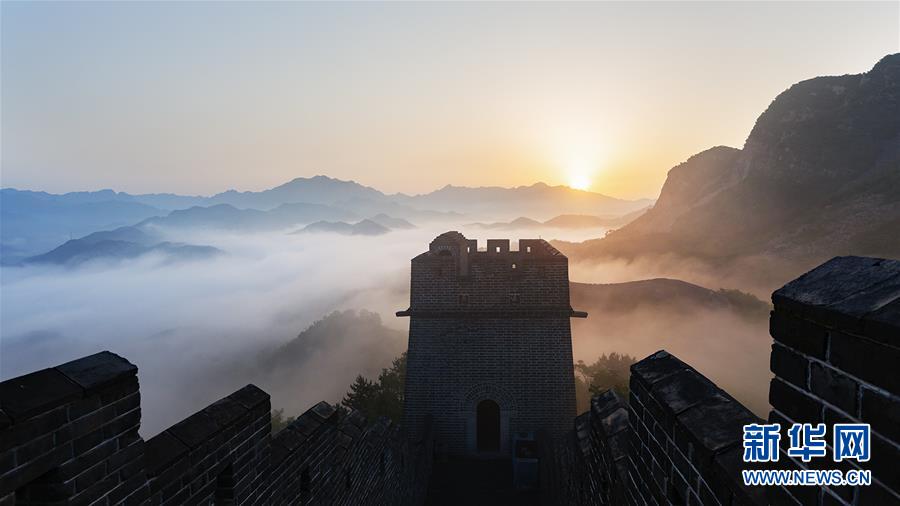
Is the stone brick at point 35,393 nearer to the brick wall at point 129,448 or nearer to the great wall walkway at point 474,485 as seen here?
the brick wall at point 129,448

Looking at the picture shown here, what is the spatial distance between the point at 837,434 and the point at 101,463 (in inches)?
126

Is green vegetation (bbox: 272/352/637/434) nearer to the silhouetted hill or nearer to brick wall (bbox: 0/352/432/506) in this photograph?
brick wall (bbox: 0/352/432/506)

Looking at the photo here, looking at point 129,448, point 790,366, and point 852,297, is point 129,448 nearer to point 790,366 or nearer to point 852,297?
point 790,366

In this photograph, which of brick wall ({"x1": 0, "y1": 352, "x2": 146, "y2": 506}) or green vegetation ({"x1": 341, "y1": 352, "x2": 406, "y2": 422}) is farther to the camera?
green vegetation ({"x1": 341, "y1": 352, "x2": 406, "y2": 422})

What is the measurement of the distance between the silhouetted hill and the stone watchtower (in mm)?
48437

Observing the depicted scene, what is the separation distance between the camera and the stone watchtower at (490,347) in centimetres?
1385

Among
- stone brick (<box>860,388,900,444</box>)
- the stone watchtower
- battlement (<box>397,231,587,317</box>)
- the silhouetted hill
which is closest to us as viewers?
stone brick (<box>860,388,900,444</box>)

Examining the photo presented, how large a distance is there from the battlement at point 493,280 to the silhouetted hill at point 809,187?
48.3 m

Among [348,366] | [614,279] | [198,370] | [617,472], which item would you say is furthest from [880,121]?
[198,370]

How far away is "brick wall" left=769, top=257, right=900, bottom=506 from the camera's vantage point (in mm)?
1308

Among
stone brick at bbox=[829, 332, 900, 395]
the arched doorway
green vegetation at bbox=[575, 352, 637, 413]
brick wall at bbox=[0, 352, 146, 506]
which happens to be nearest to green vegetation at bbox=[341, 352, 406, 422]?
the arched doorway

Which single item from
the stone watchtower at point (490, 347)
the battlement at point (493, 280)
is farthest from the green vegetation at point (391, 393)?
the battlement at point (493, 280)

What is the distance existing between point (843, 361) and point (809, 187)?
7819 centimetres

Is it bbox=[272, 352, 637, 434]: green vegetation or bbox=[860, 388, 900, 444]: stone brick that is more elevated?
bbox=[860, 388, 900, 444]: stone brick
